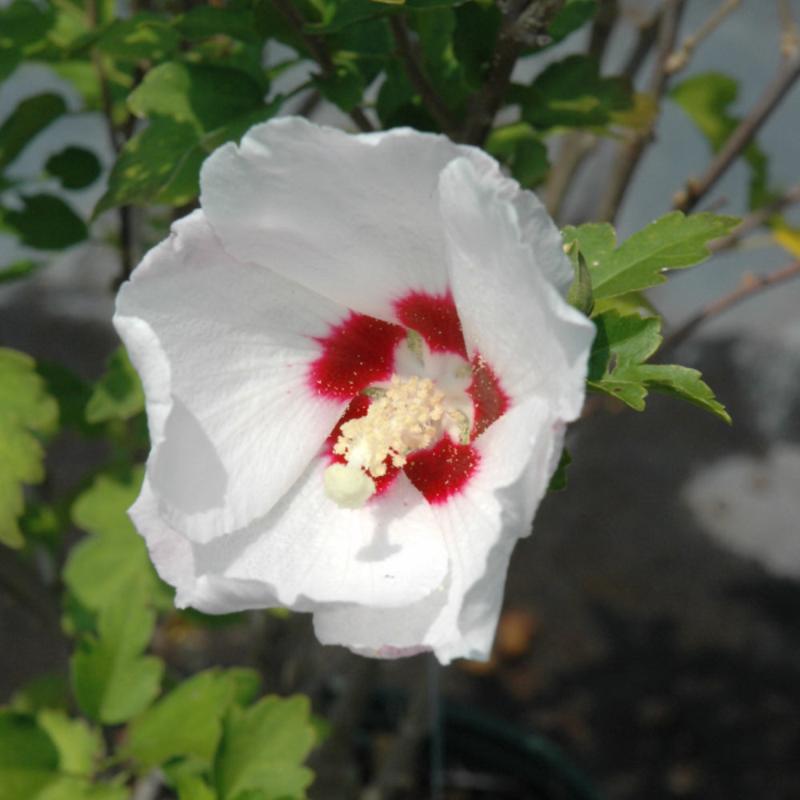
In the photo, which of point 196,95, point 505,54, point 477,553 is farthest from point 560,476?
point 196,95

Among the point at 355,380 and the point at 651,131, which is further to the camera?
the point at 651,131

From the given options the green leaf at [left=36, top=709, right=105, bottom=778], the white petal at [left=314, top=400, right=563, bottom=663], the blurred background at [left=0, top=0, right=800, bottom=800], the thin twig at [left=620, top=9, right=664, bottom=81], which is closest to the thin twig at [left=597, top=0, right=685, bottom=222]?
the thin twig at [left=620, top=9, right=664, bottom=81]

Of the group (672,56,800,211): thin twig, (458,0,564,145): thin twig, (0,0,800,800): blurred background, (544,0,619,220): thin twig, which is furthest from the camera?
(0,0,800,800): blurred background

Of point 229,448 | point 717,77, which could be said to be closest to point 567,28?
point 229,448

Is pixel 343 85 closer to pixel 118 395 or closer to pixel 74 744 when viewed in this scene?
pixel 118 395

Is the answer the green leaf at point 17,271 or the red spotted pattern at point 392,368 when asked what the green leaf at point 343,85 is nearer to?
the red spotted pattern at point 392,368

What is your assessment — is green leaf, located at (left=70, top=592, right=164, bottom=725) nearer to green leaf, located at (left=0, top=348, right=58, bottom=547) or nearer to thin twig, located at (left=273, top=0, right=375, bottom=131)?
green leaf, located at (left=0, top=348, right=58, bottom=547)
